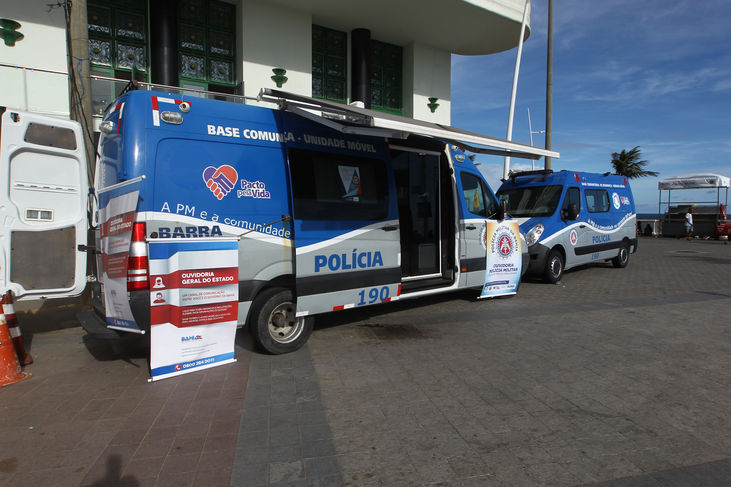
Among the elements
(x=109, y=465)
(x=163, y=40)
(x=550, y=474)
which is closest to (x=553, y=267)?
(x=550, y=474)

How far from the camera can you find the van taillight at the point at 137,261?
3926mm

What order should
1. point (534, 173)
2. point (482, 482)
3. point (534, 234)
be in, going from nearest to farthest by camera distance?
point (482, 482) < point (534, 234) < point (534, 173)

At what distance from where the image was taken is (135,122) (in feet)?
13.2

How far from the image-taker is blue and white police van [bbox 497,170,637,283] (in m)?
9.33

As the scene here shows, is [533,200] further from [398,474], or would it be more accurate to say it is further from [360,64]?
[398,474]

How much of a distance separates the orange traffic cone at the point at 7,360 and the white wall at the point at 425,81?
1185 centimetres

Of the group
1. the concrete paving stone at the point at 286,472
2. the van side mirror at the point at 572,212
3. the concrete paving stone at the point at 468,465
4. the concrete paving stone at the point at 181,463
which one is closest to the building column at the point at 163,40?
the concrete paving stone at the point at 181,463

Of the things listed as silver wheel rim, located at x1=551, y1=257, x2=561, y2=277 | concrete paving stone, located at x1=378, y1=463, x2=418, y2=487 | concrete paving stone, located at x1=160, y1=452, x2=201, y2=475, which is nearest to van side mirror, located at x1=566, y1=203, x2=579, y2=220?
silver wheel rim, located at x1=551, y1=257, x2=561, y2=277

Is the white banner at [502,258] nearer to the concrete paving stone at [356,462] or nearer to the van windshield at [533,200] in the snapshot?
the van windshield at [533,200]

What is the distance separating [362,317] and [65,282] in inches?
153

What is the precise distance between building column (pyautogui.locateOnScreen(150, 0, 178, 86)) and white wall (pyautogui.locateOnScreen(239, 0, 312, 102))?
1567mm

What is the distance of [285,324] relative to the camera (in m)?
5.08

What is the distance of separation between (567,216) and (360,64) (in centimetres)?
711

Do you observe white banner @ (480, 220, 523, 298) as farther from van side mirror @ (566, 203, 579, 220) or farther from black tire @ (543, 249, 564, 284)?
van side mirror @ (566, 203, 579, 220)
